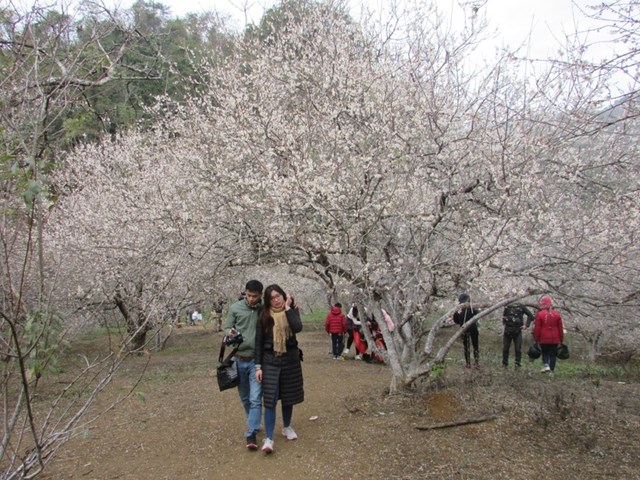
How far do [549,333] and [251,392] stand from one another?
6.18 metres

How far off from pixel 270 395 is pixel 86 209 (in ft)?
34.2

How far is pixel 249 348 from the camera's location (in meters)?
4.62

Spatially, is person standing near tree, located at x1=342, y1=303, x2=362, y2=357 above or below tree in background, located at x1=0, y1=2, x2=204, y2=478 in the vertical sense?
below

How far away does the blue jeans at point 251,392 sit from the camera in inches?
178

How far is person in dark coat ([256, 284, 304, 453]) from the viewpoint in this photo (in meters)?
4.42

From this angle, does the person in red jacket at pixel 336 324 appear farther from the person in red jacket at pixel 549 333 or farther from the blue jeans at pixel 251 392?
the blue jeans at pixel 251 392

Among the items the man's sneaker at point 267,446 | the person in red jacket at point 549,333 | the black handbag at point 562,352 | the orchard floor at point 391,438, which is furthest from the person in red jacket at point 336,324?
the man's sneaker at point 267,446

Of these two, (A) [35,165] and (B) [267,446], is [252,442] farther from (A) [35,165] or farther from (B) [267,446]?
(A) [35,165]

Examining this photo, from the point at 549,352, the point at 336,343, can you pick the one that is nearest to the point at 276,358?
the point at 549,352

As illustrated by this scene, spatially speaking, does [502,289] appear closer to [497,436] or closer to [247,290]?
[497,436]

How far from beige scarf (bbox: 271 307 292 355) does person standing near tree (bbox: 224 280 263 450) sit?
0.24 m

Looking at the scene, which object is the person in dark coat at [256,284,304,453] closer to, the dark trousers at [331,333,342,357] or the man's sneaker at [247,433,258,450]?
the man's sneaker at [247,433,258,450]

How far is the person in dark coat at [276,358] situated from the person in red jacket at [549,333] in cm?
557

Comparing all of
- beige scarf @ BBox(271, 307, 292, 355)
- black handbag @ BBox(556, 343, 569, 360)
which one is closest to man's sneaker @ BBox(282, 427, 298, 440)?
beige scarf @ BBox(271, 307, 292, 355)
